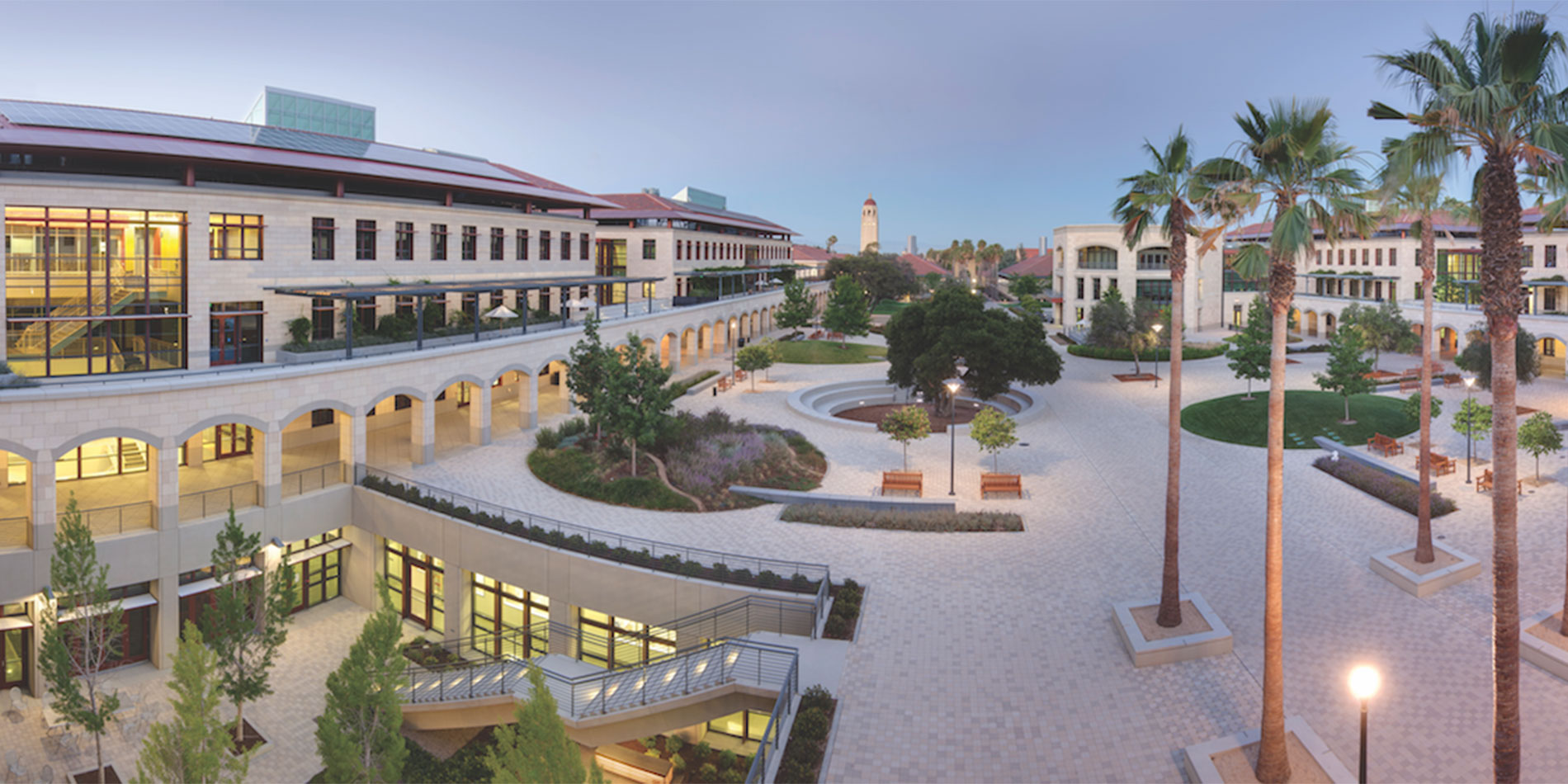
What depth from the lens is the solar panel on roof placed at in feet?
94.3

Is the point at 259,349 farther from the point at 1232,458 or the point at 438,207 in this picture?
the point at 1232,458

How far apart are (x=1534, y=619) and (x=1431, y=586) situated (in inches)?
85.5

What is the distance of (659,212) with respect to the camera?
196ft

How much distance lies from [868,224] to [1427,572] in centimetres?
18233

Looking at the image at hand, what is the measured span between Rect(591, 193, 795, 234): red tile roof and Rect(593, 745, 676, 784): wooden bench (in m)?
46.1

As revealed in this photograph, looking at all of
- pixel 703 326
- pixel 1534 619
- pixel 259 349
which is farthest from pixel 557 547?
pixel 703 326

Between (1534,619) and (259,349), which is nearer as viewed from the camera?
(1534,619)

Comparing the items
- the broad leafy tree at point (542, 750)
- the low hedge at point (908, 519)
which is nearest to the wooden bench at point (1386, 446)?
the low hedge at point (908, 519)

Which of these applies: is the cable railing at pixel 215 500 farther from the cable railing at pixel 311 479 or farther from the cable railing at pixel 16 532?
the cable railing at pixel 16 532

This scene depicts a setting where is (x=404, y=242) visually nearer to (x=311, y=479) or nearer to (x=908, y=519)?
(x=311, y=479)

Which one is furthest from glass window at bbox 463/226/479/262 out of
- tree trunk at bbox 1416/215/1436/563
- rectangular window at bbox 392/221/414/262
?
tree trunk at bbox 1416/215/1436/563

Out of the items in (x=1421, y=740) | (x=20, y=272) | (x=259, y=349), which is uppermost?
(x=20, y=272)

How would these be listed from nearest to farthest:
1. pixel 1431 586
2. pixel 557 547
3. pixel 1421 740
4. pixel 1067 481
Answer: pixel 1421 740 → pixel 1431 586 → pixel 557 547 → pixel 1067 481

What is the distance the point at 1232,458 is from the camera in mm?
31656
